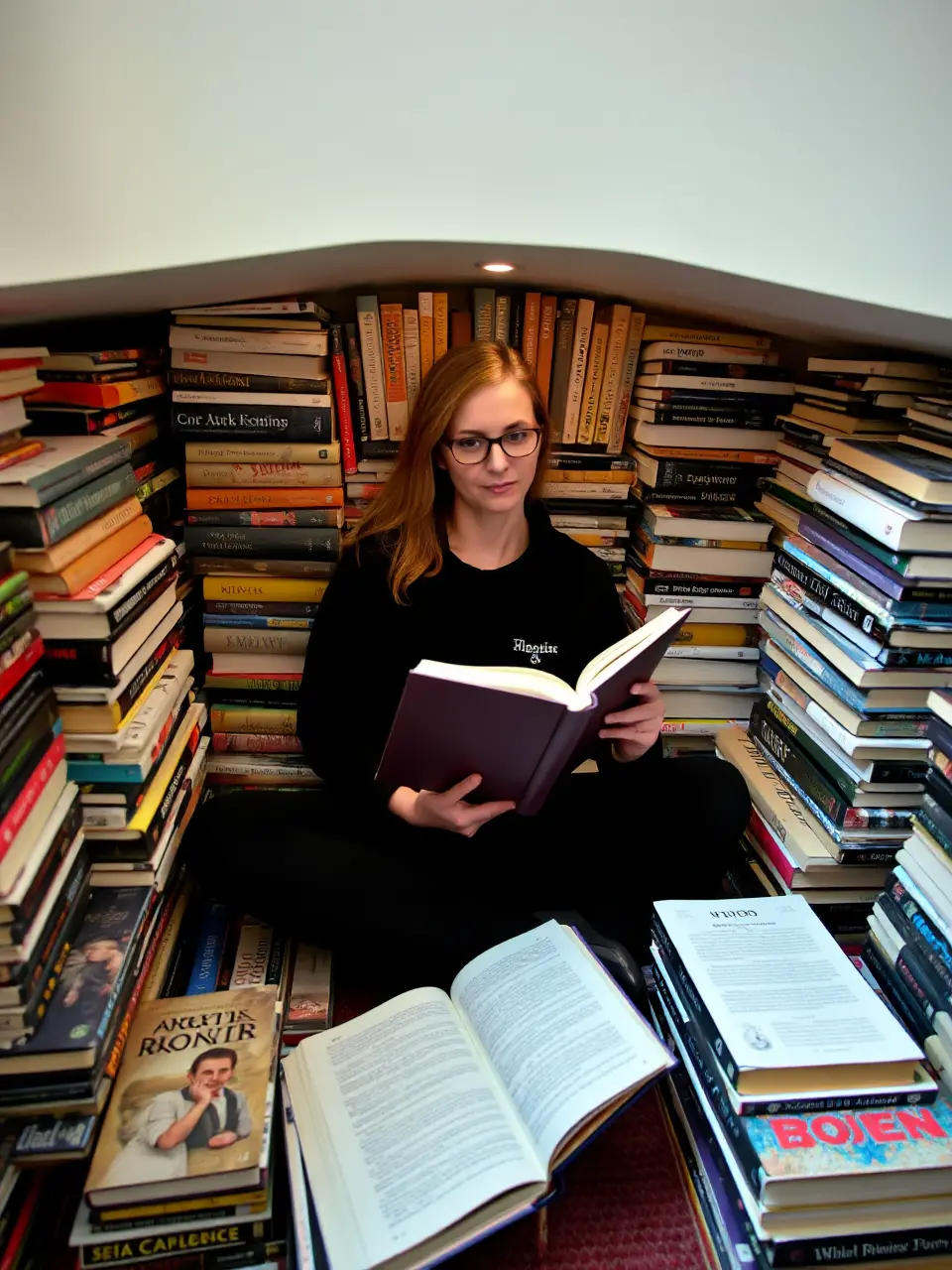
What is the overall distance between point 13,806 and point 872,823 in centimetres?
115

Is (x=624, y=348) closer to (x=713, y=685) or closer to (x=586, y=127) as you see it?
(x=586, y=127)

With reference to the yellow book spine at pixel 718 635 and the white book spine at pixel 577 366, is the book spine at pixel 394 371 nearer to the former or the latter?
the white book spine at pixel 577 366

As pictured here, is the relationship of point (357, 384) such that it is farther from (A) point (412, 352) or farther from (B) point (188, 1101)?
(B) point (188, 1101)

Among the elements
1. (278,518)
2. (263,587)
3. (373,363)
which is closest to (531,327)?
(373,363)

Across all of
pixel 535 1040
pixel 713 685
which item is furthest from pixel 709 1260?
pixel 713 685

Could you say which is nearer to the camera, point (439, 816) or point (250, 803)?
point (439, 816)

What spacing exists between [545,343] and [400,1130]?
1.22 m

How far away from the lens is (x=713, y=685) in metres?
1.64

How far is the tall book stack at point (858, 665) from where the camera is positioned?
1.12 meters

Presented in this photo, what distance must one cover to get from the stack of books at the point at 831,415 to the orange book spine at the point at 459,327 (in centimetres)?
→ 60

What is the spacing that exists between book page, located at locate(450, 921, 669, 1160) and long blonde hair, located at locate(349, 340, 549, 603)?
1.95ft

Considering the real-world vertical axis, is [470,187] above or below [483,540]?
above

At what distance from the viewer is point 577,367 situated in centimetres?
147

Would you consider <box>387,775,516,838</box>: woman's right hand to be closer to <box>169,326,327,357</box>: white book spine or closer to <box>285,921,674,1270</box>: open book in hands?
<box>285,921,674,1270</box>: open book in hands
